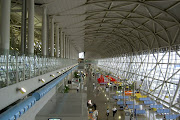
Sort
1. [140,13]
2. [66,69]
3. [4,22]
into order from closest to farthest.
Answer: [4,22] → [140,13] → [66,69]

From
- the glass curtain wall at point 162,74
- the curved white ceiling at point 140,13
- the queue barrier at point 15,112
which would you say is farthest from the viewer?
the glass curtain wall at point 162,74

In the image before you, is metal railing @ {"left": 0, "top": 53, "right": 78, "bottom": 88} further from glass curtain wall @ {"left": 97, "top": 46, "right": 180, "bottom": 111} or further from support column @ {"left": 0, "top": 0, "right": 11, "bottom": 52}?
glass curtain wall @ {"left": 97, "top": 46, "right": 180, "bottom": 111}

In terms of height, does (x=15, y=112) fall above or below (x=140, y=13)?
below

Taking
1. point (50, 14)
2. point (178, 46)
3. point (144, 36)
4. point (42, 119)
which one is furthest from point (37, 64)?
point (144, 36)

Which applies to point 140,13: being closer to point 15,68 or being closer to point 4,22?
point 4,22

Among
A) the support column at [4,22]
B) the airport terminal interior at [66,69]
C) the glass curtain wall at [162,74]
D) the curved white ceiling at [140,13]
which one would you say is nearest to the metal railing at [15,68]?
the airport terminal interior at [66,69]

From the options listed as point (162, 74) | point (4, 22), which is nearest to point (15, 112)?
point (4, 22)

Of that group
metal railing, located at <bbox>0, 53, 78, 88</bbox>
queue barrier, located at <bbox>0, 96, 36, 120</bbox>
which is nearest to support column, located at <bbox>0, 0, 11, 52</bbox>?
metal railing, located at <bbox>0, 53, 78, 88</bbox>

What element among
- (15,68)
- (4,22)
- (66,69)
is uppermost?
(4,22)

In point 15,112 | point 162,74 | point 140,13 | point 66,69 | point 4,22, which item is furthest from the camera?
point 66,69

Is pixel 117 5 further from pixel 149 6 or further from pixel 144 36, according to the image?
pixel 144 36

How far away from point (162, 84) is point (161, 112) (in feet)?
22.8

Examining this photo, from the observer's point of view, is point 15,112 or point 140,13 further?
point 140,13

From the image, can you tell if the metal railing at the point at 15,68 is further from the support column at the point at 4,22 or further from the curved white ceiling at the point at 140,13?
the curved white ceiling at the point at 140,13
